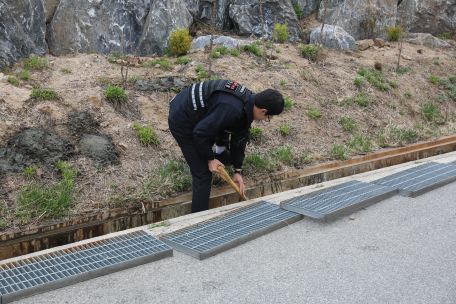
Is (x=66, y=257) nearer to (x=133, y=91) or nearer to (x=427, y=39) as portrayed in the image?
(x=133, y=91)

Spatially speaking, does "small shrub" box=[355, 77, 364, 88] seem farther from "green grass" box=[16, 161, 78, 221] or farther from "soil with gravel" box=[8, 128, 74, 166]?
"green grass" box=[16, 161, 78, 221]

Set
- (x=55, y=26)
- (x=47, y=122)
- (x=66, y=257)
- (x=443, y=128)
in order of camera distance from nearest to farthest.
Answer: (x=66, y=257), (x=47, y=122), (x=55, y=26), (x=443, y=128)

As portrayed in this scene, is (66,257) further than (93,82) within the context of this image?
No

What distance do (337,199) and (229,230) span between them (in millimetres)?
1357

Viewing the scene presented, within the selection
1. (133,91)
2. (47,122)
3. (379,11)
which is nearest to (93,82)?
(133,91)

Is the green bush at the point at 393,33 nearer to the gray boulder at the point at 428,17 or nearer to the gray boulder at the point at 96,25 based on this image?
the gray boulder at the point at 428,17

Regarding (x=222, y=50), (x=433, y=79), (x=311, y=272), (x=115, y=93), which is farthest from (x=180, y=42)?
(x=433, y=79)

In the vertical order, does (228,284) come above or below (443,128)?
below

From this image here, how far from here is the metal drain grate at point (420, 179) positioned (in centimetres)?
430

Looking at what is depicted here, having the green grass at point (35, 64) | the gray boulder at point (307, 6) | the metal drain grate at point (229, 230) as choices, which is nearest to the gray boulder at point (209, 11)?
the gray boulder at point (307, 6)

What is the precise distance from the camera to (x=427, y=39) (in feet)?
38.4

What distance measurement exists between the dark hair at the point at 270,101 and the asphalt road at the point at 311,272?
43.0 inches

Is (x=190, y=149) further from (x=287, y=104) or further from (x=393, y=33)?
(x=393, y=33)

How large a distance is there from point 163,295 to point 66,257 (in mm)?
861
